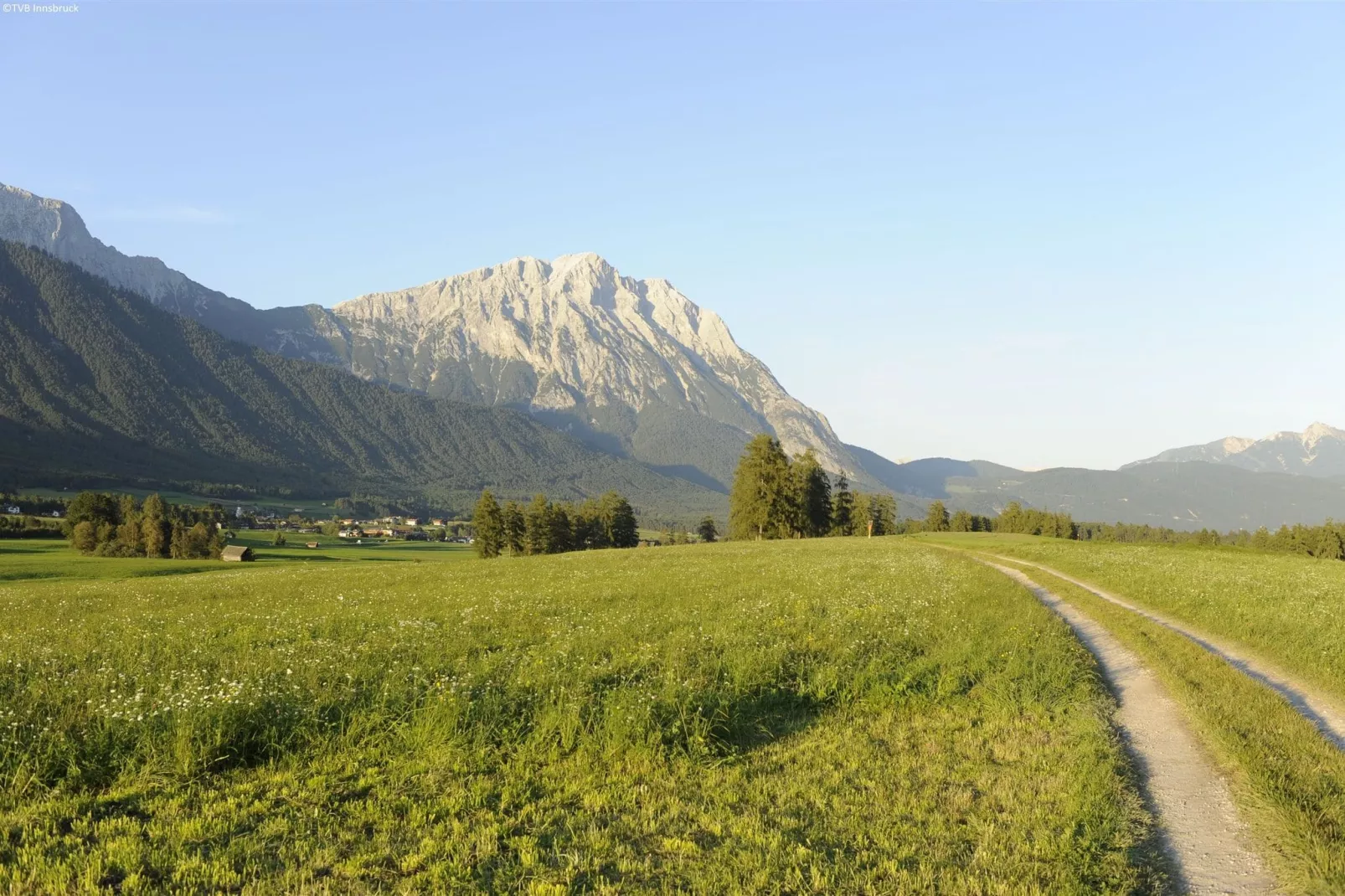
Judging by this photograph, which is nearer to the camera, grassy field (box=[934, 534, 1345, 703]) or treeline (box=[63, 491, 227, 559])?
grassy field (box=[934, 534, 1345, 703])

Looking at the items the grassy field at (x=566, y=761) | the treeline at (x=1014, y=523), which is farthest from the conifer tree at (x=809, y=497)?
the grassy field at (x=566, y=761)

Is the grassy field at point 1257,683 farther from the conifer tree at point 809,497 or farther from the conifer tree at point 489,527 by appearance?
the conifer tree at point 489,527

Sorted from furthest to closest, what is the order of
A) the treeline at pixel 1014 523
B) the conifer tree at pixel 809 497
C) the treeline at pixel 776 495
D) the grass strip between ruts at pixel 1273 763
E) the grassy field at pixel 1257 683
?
the treeline at pixel 1014 523, the conifer tree at pixel 809 497, the treeline at pixel 776 495, the grassy field at pixel 1257 683, the grass strip between ruts at pixel 1273 763

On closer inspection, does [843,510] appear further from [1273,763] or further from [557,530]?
[1273,763]

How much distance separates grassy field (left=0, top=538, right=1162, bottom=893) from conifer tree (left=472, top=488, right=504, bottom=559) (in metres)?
86.7

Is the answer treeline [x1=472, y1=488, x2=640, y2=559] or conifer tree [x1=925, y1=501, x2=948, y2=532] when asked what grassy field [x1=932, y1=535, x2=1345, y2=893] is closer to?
treeline [x1=472, y1=488, x2=640, y2=559]

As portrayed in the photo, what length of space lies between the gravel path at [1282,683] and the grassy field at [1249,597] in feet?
1.27

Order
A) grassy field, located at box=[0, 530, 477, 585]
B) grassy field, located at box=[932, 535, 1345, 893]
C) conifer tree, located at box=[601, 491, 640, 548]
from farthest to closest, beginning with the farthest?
conifer tree, located at box=[601, 491, 640, 548] → grassy field, located at box=[0, 530, 477, 585] → grassy field, located at box=[932, 535, 1345, 893]

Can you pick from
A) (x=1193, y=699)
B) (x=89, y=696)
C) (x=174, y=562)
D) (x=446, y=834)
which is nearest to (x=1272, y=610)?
(x=1193, y=699)

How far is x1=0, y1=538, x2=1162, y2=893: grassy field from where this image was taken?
282 inches

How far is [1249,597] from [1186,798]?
21.0 m

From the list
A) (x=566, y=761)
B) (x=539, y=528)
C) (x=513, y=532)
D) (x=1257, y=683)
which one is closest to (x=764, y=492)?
(x=539, y=528)

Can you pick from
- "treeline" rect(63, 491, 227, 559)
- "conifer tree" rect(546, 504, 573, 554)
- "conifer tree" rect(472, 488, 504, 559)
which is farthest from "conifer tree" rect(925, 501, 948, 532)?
"treeline" rect(63, 491, 227, 559)

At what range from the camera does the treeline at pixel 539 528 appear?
346ft
